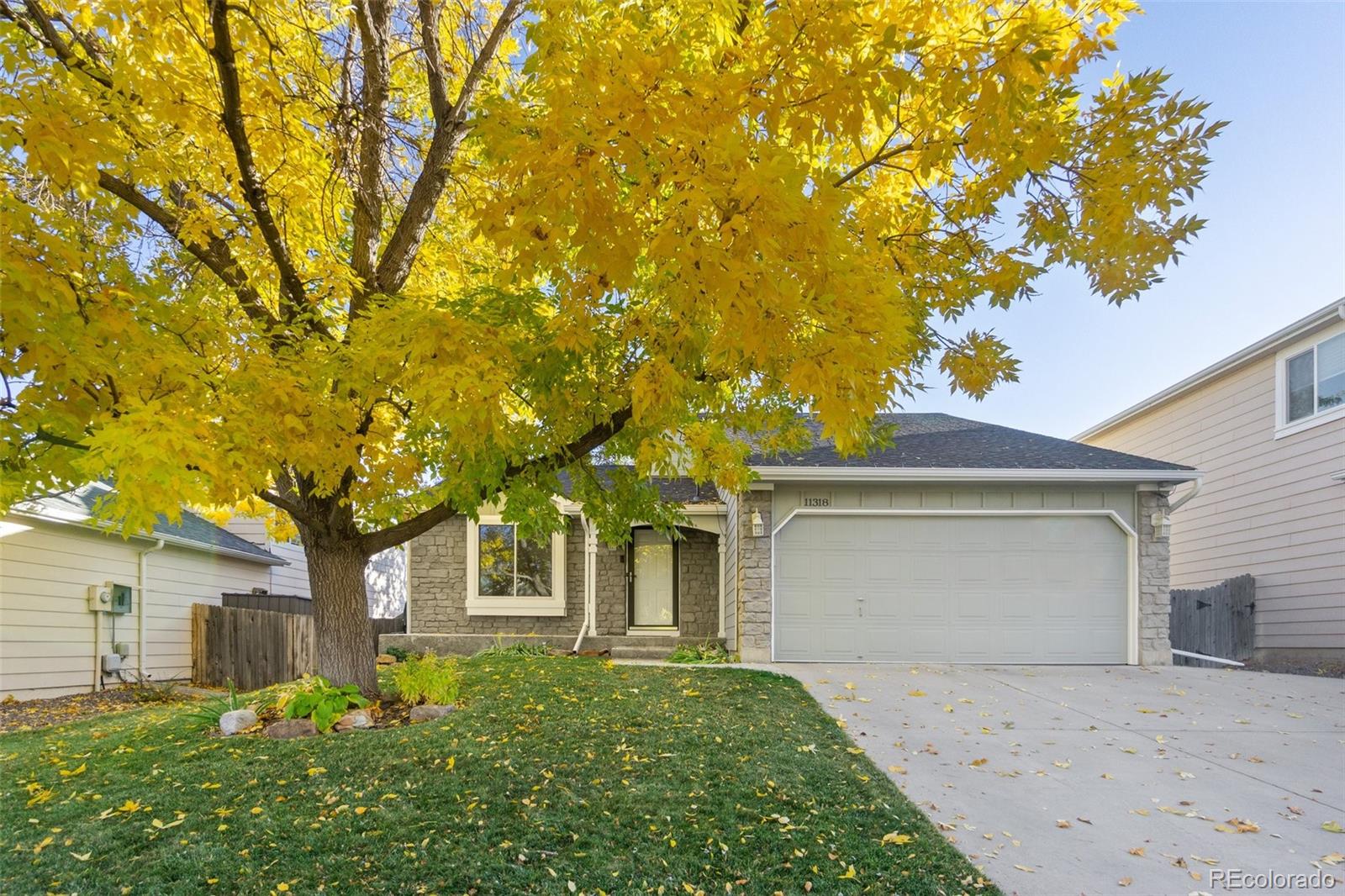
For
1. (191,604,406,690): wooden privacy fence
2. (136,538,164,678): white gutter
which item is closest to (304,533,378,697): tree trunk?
(191,604,406,690): wooden privacy fence

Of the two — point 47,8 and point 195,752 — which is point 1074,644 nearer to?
point 195,752

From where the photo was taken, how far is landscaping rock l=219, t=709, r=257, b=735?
6.15 meters

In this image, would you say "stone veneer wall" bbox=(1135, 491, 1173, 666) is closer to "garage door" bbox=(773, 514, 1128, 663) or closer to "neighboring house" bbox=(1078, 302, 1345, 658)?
"garage door" bbox=(773, 514, 1128, 663)

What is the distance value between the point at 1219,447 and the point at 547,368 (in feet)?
40.0

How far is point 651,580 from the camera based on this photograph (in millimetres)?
12977

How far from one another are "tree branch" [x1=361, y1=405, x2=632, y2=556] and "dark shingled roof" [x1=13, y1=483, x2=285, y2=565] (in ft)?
7.24

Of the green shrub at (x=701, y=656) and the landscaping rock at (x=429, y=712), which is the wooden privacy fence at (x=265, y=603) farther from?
the landscaping rock at (x=429, y=712)

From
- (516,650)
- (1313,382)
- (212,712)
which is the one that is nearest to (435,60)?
(212,712)

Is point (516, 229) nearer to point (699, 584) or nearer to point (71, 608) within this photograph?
point (71, 608)

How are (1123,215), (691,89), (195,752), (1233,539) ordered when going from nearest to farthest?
(691,89)
(1123,215)
(195,752)
(1233,539)

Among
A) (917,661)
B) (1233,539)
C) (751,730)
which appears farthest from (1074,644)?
(751,730)

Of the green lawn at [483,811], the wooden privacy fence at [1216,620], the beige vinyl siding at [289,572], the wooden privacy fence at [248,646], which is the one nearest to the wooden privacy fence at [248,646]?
the wooden privacy fence at [248,646]

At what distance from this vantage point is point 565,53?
3281mm

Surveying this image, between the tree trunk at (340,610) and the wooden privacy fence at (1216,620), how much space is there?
37.1ft
